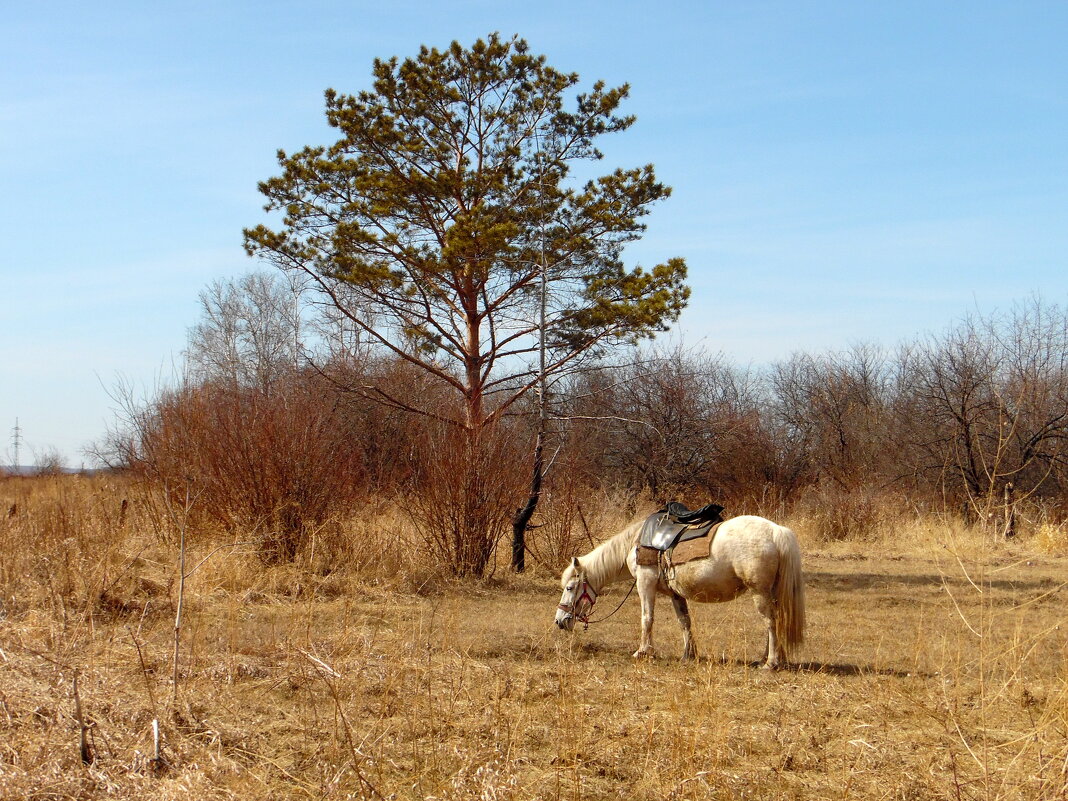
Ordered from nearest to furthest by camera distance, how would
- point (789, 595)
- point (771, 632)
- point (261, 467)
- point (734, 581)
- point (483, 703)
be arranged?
1. point (483, 703)
2. point (789, 595)
3. point (771, 632)
4. point (734, 581)
5. point (261, 467)

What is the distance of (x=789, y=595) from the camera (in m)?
6.51

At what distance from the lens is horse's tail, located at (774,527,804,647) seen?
650 cm

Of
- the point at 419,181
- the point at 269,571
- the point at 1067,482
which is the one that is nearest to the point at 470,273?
the point at 419,181

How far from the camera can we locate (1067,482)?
61.7 ft

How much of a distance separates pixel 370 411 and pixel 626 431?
20.8ft

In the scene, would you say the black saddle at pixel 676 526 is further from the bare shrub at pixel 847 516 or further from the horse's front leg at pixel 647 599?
the bare shrub at pixel 847 516

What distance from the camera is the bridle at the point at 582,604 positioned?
7.52m

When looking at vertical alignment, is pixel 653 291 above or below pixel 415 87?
below

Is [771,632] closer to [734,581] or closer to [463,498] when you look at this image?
[734,581]

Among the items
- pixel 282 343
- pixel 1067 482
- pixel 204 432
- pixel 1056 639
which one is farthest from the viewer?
pixel 282 343

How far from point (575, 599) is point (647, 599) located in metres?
0.70

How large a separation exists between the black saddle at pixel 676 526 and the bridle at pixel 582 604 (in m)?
0.68

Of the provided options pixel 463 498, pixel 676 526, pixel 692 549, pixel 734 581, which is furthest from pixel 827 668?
pixel 463 498

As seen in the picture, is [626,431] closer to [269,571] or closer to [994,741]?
[269,571]
